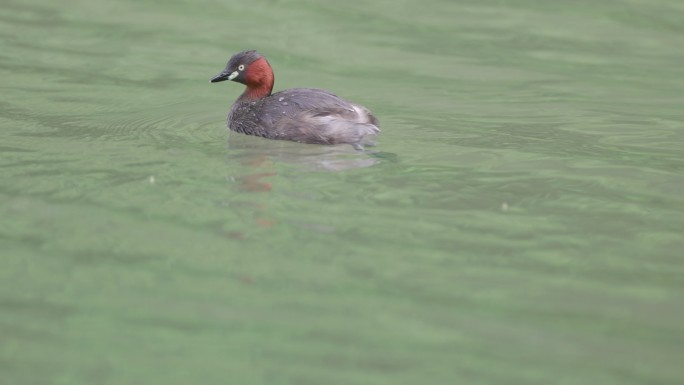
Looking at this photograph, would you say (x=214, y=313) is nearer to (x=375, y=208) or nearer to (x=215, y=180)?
(x=375, y=208)

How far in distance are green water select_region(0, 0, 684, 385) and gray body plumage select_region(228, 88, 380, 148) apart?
5.1 inches

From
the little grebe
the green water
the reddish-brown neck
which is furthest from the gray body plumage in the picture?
the reddish-brown neck

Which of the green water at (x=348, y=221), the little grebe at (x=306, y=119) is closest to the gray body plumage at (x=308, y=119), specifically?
the little grebe at (x=306, y=119)

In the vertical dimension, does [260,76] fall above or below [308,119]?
above

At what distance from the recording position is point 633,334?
4.55 metres

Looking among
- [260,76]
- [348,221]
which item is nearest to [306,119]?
[260,76]

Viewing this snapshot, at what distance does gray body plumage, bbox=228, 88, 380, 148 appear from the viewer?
749cm

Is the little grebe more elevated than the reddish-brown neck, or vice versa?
the reddish-brown neck

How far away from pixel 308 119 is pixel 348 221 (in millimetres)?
1933

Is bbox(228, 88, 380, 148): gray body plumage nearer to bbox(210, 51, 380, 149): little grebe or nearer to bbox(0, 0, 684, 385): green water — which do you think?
bbox(210, 51, 380, 149): little grebe

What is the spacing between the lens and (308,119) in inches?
297

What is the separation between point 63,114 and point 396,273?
3.79 metres

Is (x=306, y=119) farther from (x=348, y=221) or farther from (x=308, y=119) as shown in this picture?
(x=348, y=221)

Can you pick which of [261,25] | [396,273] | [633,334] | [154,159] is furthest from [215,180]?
[261,25]
